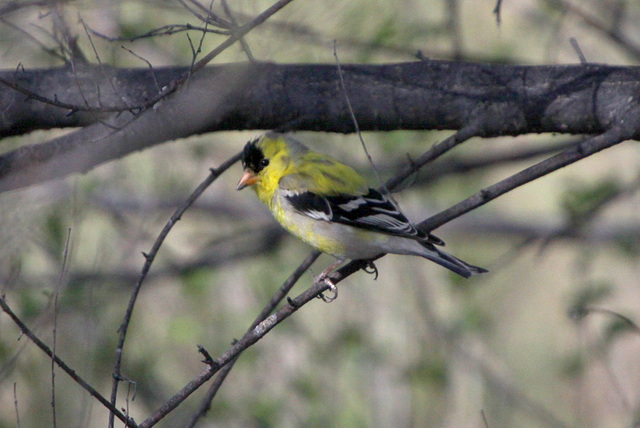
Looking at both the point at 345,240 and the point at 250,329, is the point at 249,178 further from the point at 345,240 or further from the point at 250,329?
the point at 250,329

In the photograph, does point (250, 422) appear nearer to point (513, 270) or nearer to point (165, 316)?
point (165, 316)

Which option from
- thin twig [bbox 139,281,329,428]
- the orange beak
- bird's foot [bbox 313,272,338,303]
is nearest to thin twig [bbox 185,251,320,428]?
bird's foot [bbox 313,272,338,303]

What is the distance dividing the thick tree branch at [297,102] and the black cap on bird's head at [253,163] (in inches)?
32.9

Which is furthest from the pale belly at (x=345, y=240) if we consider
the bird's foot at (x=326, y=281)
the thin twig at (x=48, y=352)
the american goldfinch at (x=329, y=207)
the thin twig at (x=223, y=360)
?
the thin twig at (x=48, y=352)

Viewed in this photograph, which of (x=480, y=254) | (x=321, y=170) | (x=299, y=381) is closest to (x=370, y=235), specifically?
(x=321, y=170)

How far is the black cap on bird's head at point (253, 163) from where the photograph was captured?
390cm

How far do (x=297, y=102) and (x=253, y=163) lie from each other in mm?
1008

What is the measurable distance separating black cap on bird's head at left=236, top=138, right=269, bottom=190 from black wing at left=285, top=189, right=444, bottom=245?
1.10 feet

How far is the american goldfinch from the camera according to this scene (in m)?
3.28

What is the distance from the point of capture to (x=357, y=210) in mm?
3484

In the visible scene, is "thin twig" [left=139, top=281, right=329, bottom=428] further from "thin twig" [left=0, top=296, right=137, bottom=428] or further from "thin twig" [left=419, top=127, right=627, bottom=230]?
"thin twig" [left=419, top=127, right=627, bottom=230]

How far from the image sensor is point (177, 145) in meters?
6.51

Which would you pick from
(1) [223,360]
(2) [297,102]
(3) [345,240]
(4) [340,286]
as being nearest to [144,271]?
(1) [223,360]

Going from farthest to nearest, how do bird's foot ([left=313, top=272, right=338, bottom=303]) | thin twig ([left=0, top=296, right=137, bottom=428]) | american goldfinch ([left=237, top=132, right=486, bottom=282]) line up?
american goldfinch ([left=237, top=132, right=486, bottom=282])
bird's foot ([left=313, top=272, right=338, bottom=303])
thin twig ([left=0, top=296, right=137, bottom=428])
